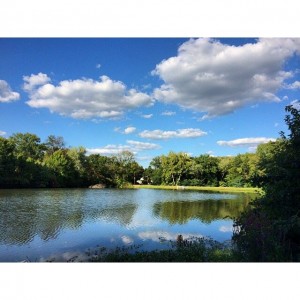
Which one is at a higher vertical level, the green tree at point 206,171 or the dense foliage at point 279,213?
the green tree at point 206,171

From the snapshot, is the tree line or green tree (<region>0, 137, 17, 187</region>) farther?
the tree line

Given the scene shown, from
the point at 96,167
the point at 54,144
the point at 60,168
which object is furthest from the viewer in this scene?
the point at 96,167

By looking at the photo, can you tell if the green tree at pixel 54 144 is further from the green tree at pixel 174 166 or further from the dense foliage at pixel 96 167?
the green tree at pixel 174 166

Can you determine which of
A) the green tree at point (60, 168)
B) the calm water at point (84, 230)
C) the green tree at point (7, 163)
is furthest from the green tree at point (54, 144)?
the calm water at point (84, 230)

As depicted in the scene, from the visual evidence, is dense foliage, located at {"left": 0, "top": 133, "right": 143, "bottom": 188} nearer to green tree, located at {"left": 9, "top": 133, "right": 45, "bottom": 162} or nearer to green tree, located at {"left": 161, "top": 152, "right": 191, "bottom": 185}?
green tree, located at {"left": 9, "top": 133, "right": 45, "bottom": 162}

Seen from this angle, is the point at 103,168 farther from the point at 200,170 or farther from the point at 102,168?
the point at 200,170

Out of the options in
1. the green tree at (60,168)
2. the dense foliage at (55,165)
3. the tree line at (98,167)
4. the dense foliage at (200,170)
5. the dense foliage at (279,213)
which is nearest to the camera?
the dense foliage at (279,213)

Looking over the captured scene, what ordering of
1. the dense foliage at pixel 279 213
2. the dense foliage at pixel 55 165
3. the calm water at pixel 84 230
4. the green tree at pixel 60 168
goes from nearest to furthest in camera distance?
the dense foliage at pixel 279 213, the calm water at pixel 84 230, the dense foliage at pixel 55 165, the green tree at pixel 60 168

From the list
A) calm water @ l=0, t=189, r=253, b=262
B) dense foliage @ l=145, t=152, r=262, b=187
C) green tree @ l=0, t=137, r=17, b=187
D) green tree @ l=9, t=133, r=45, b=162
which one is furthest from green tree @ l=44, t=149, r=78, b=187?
calm water @ l=0, t=189, r=253, b=262

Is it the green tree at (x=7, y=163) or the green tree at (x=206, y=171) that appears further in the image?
the green tree at (x=206, y=171)

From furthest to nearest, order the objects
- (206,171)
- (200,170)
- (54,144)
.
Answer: (206,171) → (200,170) → (54,144)

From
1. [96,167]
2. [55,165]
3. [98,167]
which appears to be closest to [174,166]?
[98,167]
